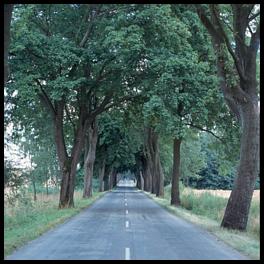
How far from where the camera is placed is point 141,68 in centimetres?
2920

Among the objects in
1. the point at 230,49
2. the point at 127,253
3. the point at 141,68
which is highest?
the point at 141,68

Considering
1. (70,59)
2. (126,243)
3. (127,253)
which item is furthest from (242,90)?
(70,59)

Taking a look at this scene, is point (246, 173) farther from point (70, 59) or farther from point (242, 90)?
point (70, 59)

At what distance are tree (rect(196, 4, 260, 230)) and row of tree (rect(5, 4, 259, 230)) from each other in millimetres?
38

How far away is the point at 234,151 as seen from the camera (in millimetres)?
36688

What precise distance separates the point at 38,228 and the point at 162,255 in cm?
757

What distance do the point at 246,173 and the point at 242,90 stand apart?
126 inches

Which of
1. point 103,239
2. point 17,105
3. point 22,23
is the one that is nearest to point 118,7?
point 22,23

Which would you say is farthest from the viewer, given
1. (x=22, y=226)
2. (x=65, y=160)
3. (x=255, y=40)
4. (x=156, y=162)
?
(x=156, y=162)

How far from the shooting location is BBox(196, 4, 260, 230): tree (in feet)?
62.4

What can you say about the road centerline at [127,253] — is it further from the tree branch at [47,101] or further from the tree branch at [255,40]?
the tree branch at [47,101]

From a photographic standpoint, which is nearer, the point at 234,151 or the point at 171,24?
the point at 171,24

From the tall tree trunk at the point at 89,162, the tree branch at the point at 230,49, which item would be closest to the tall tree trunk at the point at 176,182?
the tall tree trunk at the point at 89,162

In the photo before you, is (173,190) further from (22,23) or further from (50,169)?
(50,169)
